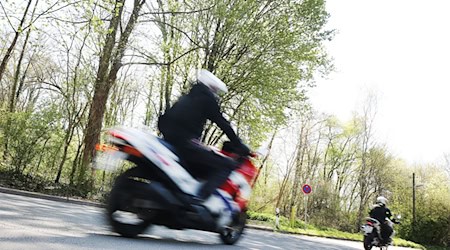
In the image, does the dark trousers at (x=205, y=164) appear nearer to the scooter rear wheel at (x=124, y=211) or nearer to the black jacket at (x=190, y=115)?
the black jacket at (x=190, y=115)

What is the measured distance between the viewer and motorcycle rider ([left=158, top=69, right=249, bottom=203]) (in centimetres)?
466

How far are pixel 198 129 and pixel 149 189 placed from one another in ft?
2.69

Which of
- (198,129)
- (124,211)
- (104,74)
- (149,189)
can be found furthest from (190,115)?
(104,74)

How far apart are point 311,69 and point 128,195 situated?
17832 millimetres

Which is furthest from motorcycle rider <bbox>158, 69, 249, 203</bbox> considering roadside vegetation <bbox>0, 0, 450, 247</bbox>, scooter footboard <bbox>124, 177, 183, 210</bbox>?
roadside vegetation <bbox>0, 0, 450, 247</bbox>

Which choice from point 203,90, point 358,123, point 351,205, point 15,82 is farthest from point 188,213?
point 351,205

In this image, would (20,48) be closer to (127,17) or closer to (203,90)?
(127,17)

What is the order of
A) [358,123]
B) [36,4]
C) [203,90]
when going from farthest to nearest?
[358,123]
[36,4]
[203,90]

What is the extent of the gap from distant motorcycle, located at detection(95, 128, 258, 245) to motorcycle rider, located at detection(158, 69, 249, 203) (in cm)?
11

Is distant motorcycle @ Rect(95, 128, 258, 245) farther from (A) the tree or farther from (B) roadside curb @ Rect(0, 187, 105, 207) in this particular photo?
(A) the tree

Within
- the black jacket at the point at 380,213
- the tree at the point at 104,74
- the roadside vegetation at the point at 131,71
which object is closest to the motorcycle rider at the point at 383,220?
the black jacket at the point at 380,213

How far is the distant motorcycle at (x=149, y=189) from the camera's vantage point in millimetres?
4500

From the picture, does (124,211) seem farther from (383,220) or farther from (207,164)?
(383,220)

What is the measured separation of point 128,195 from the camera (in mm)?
4512
